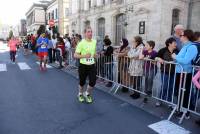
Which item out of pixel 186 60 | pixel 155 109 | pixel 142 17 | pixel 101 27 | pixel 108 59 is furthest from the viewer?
pixel 101 27

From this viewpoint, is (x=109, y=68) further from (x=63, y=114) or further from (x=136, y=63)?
(x=63, y=114)

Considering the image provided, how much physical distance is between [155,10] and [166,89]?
14.8 meters

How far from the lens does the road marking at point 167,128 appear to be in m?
4.44

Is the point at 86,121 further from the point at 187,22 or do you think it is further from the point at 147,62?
the point at 187,22

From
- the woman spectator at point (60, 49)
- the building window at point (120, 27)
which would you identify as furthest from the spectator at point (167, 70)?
the building window at point (120, 27)

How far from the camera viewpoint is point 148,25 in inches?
785

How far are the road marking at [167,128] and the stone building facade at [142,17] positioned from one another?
10.8 m

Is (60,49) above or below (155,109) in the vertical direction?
above

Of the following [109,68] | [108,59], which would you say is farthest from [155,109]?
[108,59]

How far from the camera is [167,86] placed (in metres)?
5.52

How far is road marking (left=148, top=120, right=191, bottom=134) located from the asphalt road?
0.49ft

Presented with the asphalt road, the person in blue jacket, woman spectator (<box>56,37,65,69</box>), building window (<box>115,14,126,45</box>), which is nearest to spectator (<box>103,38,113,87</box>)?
the asphalt road

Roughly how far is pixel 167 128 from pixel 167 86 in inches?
48.0

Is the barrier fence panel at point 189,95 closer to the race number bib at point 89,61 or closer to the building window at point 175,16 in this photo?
the race number bib at point 89,61
